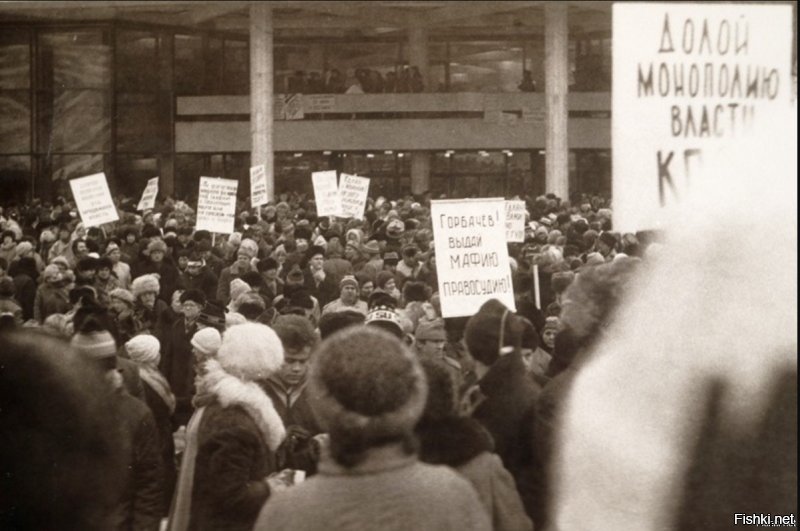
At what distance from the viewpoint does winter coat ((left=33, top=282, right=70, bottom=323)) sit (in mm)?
11797

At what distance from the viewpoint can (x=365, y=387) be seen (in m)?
3.19

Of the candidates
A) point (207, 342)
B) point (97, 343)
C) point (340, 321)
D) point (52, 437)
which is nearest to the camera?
point (52, 437)

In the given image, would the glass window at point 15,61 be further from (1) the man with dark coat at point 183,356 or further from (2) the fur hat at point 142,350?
(2) the fur hat at point 142,350

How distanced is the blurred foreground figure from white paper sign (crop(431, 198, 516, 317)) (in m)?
4.88

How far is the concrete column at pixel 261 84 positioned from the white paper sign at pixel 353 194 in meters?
15.7

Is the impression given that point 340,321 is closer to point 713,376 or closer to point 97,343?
point 97,343

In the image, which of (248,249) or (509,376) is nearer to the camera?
(509,376)

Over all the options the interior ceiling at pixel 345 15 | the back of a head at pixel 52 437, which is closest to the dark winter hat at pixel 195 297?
the back of a head at pixel 52 437

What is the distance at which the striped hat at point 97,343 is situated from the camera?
5590 millimetres

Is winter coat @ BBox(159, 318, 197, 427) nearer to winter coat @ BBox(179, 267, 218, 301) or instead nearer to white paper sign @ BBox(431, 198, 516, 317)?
white paper sign @ BBox(431, 198, 516, 317)

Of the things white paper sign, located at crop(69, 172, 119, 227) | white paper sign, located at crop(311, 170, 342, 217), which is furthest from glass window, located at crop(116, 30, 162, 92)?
white paper sign, located at crop(69, 172, 119, 227)

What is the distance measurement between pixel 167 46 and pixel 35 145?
4697mm

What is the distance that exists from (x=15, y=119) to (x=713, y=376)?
3860cm

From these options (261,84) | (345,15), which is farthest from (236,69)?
(261,84)
